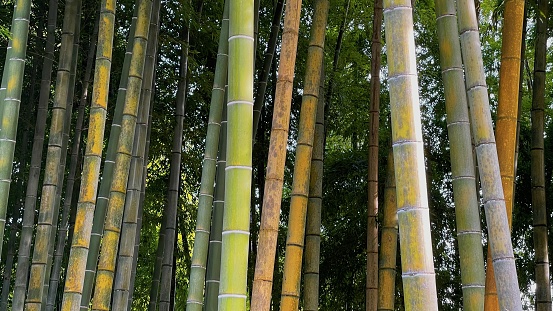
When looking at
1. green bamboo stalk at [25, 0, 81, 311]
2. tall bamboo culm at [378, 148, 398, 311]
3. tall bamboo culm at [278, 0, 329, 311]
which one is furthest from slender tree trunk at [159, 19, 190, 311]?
tall bamboo culm at [278, 0, 329, 311]

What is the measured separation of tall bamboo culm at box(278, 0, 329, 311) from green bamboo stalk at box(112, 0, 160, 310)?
1187 mm

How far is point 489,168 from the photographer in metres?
2.86

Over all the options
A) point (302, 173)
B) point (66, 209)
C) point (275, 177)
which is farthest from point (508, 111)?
point (66, 209)

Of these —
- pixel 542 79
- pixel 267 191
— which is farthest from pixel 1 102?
pixel 542 79

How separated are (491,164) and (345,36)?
5.36 m

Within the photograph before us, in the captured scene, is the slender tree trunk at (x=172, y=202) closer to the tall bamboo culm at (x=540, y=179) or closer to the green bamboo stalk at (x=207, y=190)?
the green bamboo stalk at (x=207, y=190)

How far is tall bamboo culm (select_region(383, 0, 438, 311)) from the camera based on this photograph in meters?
2.24

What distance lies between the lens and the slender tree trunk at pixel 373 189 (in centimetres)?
470

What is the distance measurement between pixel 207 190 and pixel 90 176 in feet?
2.33

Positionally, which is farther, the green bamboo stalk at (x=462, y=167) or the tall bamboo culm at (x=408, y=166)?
the green bamboo stalk at (x=462, y=167)

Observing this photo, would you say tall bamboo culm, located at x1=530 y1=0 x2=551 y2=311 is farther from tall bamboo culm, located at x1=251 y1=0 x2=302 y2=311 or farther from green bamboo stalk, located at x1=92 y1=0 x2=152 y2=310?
green bamboo stalk, located at x1=92 y1=0 x2=152 y2=310

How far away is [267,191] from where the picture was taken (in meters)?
3.15

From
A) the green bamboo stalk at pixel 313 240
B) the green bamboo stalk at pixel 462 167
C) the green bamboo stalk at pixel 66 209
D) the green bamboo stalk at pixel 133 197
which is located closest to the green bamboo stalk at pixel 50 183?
the green bamboo stalk at pixel 133 197

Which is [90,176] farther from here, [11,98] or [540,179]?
[540,179]
